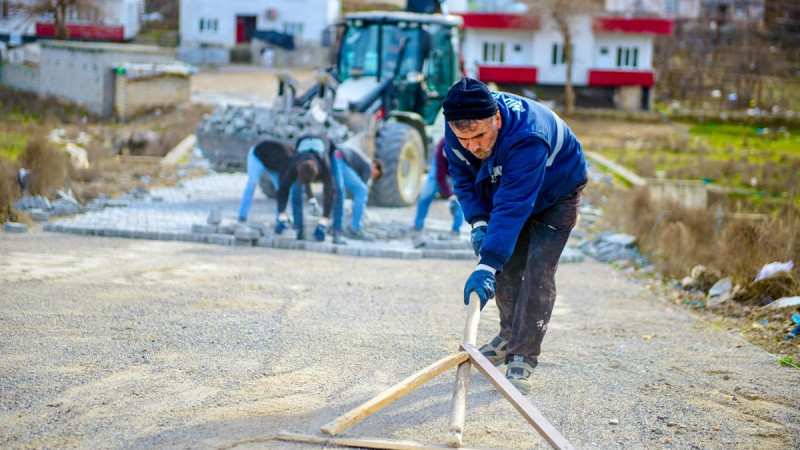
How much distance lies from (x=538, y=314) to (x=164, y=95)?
1974 cm

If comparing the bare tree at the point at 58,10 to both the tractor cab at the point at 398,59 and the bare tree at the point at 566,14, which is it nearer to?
the bare tree at the point at 566,14

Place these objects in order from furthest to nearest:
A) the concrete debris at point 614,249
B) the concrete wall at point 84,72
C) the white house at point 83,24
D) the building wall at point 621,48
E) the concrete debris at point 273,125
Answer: the white house at point 83,24 < the building wall at point 621,48 < the concrete wall at point 84,72 < the concrete debris at point 273,125 < the concrete debris at point 614,249

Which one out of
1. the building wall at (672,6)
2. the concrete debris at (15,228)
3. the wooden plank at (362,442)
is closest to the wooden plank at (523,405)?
the wooden plank at (362,442)

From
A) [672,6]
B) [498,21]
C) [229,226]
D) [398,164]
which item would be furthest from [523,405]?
[672,6]

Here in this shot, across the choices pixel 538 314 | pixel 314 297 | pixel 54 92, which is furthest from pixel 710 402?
pixel 54 92

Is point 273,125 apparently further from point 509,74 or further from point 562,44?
point 562,44

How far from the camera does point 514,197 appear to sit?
4652 mm

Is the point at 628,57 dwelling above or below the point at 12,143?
above

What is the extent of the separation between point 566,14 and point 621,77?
328 centimetres

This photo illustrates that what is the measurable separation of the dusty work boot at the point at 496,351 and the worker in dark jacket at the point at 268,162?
4657mm

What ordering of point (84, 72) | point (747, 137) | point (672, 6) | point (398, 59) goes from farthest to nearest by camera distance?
point (672, 6) < point (747, 137) < point (84, 72) < point (398, 59)

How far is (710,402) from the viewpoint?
510 centimetres

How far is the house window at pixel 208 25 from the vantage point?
147ft

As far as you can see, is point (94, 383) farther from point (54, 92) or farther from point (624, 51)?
point (624, 51)
